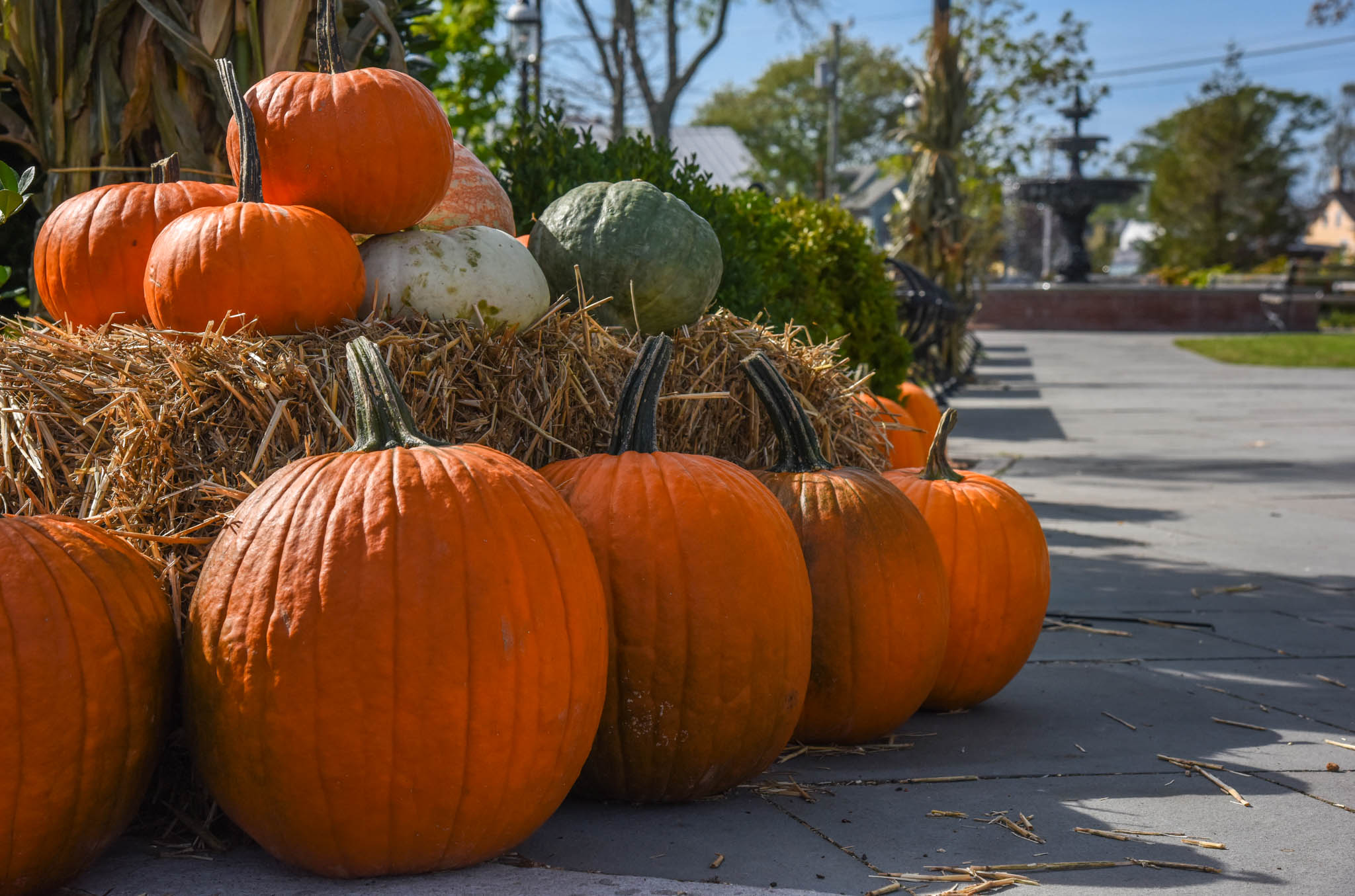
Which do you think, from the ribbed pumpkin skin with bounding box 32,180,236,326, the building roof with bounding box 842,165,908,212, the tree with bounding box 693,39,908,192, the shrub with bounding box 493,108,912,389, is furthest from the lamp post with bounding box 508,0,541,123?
the building roof with bounding box 842,165,908,212

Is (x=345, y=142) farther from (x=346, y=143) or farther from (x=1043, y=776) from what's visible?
(x=1043, y=776)

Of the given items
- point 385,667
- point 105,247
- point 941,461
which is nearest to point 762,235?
point 941,461

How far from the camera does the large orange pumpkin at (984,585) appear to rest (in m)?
3.22

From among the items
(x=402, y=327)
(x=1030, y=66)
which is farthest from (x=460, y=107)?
(x=1030, y=66)

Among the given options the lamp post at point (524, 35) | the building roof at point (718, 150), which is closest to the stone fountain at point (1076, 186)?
the building roof at point (718, 150)

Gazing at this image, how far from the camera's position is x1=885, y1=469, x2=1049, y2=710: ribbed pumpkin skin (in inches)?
127

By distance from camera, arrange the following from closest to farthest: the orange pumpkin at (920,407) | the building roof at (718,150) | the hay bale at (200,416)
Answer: the hay bale at (200,416), the orange pumpkin at (920,407), the building roof at (718,150)

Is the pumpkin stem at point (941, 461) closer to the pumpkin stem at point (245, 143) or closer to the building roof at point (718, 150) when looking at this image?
the pumpkin stem at point (245, 143)

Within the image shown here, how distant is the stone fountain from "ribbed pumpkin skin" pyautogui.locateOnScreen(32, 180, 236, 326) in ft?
106

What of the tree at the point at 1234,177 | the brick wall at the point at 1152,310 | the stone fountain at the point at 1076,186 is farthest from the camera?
the tree at the point at 1234,177

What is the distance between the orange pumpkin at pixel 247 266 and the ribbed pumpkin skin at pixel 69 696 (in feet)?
2.38

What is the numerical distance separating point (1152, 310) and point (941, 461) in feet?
114

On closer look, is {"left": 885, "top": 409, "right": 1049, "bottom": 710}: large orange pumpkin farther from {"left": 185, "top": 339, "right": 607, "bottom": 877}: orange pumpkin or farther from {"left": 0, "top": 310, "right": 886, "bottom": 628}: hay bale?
{"left": 185, "top": 339, "right": 607, "bottom": 877}: orange pumpkin

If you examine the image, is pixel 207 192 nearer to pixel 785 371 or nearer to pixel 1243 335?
pixel 785 371
